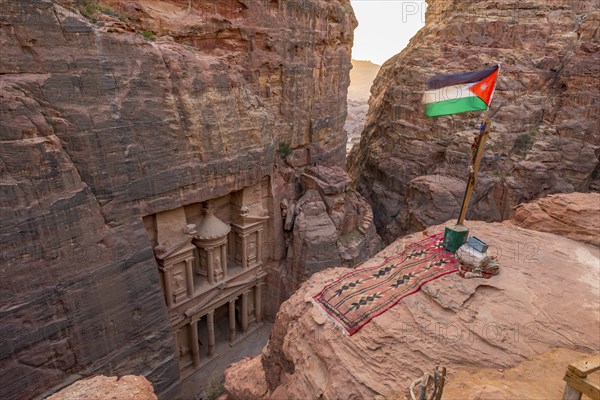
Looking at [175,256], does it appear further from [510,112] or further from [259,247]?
[510,112]

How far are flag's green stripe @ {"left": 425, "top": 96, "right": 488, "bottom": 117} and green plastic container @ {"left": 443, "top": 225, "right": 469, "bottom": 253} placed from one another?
7.39 ft

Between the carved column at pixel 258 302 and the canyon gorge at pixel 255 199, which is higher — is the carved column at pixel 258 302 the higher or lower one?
the lower one

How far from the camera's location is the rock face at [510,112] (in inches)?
834

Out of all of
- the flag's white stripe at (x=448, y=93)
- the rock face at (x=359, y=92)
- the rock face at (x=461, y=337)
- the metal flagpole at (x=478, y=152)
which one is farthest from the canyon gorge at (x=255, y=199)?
the rock face at (x=359, y=92)

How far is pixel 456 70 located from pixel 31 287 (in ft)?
78.9

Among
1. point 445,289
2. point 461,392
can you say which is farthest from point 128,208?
point 461,392

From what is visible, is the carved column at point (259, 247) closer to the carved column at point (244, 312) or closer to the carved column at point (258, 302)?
the carved column at point (258, 302)

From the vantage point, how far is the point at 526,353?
17.2 ft

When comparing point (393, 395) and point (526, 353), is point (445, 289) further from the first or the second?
point (393, 395)

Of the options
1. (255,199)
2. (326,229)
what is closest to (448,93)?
(255,199)

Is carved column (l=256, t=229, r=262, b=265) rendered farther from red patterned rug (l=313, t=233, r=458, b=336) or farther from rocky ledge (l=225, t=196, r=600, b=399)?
red patterned rug (l=313, t=233, r=458, b=336)

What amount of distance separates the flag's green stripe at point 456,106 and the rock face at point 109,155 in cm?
814

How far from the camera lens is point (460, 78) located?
23.5 feet

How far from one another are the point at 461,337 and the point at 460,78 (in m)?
4.74
